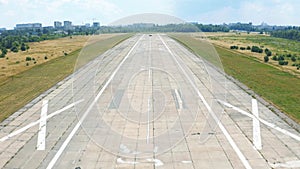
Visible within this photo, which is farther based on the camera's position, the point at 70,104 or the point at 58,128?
the point at 70,104

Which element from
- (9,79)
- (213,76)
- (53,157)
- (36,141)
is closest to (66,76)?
(9,79)

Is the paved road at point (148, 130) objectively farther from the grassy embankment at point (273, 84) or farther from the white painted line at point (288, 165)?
the grassy embankment at point (273, 84)

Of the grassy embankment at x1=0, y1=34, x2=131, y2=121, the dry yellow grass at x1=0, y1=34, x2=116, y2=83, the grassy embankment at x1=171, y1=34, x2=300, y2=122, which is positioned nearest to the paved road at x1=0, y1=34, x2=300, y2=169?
the grassy embankment at x1=0, y1=34, x2=131, y2=121

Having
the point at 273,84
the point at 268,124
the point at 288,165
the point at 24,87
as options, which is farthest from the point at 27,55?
the point at 288,165

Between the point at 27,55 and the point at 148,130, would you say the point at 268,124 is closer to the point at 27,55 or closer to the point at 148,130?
the point at 148,130

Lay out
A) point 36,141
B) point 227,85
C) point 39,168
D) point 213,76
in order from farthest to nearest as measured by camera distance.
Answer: point 213,76 < point 227,85 < point 36,141 < point 39,168

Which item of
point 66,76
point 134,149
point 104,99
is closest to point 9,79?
point 66,76

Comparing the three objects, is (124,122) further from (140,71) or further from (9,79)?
(9,79)

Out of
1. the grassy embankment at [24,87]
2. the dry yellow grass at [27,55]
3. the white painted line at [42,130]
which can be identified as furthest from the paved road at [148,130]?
the dry yellow grass at [27,55]

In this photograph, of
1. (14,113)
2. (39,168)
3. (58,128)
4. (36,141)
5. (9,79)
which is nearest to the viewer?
(39,168)
